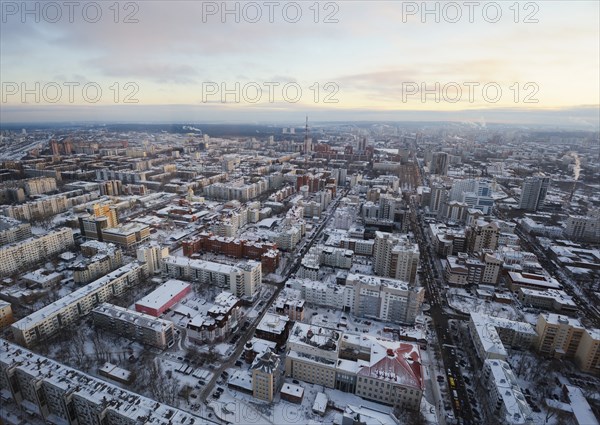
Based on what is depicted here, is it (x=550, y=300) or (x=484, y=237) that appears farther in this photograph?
(x=484, y=237)

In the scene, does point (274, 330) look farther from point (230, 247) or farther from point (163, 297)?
point (230, 247)

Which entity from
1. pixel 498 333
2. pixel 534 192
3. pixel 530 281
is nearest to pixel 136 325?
pixel 498 333

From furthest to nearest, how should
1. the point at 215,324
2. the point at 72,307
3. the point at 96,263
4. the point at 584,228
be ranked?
the point at 584,228 < the point at 96,263 < the point at 72,307 < the point at 215,324

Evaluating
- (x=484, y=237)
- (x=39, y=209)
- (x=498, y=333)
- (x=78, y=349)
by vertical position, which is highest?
(x=484, y=237)

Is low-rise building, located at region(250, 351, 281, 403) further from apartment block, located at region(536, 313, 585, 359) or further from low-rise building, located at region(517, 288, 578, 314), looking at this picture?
low-rise building, located at region(517, 288, 578, 314)

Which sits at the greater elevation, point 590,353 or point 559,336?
point 559,336

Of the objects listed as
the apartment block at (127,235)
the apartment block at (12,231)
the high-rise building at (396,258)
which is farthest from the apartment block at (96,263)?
the high-rise building at (396,258)

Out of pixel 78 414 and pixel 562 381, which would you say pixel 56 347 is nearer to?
pixel 78 414
